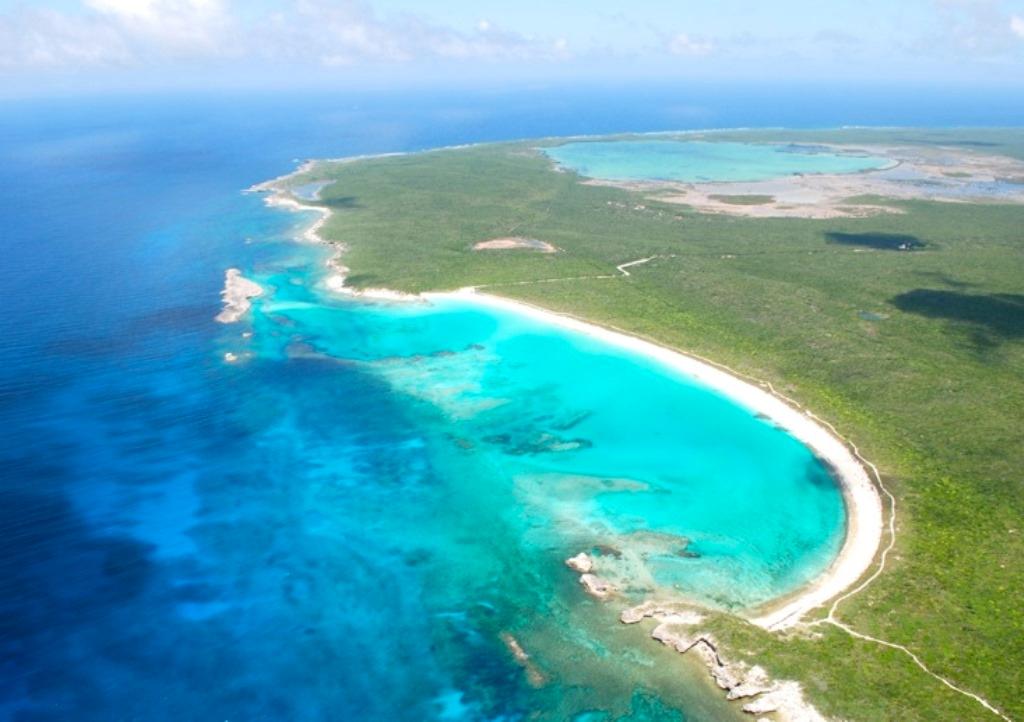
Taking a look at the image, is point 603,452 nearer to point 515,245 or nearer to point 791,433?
point 791,433

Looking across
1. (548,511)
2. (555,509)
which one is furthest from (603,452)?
(548,511)

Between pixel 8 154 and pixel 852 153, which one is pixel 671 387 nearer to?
Result: pixel 852 153

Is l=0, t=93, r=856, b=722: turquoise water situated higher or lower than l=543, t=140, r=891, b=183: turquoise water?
lower

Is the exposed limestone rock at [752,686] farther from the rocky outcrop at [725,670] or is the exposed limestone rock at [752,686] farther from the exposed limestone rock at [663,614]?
the exposed limestone rock at [663,614]

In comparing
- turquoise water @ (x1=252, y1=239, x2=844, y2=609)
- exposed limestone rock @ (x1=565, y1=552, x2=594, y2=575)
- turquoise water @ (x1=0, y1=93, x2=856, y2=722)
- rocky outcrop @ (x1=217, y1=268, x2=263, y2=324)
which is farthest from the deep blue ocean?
rocky outcrop @ (x1=217, y1=268, x2=263, y2=324)

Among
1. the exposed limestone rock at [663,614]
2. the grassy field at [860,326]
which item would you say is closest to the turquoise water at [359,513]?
the exposed limestone rock at [663,614]

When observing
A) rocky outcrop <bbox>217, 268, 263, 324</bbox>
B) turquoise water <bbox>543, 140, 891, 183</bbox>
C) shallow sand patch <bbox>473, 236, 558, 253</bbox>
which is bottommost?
rocky outcrop <bbox>217, 268, 263, 324</bbox>

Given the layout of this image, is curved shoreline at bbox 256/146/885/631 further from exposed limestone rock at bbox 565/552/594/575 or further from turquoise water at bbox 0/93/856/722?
exposed limestone rock at bbox 565/552/594/575
